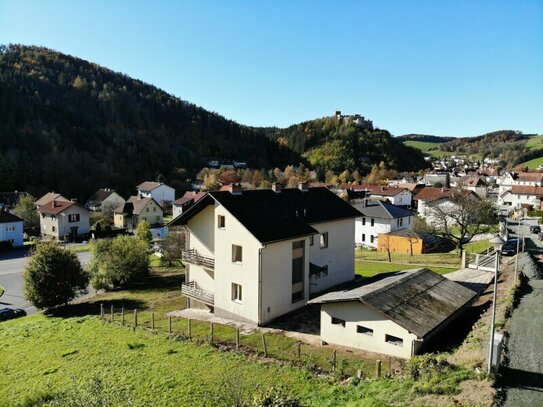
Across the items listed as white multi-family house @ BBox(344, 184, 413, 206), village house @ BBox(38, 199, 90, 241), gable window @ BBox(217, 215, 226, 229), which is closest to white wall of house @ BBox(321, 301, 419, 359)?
gable window @ BBox(217, 215, 226, 229)

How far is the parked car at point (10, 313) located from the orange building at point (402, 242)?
37.3m

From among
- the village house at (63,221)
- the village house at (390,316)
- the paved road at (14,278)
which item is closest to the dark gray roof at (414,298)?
the village house at (390,316)

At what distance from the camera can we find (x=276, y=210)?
2641cm

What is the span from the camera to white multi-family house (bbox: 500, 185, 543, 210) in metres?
87.2

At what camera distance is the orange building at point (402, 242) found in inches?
1938

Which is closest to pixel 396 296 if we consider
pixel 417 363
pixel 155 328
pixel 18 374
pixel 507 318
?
pixel 507 318

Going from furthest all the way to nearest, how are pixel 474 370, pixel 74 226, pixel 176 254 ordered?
pixel 74 226, pixel 176 254, pixel 474 370

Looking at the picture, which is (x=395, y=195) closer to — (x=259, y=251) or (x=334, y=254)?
(x=334, y=254)

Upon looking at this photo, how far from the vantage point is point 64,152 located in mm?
136625

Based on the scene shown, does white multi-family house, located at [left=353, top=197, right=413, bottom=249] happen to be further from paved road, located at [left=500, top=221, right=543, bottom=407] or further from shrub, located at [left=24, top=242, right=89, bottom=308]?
shrub, located at [left=24, top=242, right=89, bottom=308]

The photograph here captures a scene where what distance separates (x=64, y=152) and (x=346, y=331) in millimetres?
139487

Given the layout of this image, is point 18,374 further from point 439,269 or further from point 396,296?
point 439,269

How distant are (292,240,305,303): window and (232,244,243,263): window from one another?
322cm

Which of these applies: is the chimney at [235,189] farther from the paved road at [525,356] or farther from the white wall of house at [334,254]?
the paved road at [525,356]
